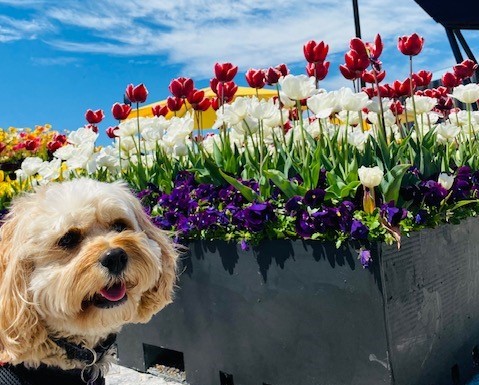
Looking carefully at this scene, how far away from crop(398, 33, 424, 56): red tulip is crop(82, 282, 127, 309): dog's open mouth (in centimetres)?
261

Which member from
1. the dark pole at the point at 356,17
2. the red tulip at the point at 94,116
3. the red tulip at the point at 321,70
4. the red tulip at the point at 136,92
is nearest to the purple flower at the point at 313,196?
the red tulip at the point at 321,70

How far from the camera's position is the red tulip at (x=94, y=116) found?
5547mm

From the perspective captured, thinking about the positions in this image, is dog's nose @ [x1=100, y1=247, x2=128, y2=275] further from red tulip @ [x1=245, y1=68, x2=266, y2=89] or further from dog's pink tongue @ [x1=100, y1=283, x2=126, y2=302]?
red tulip @ [x1=245, y1=68, x2=266, y2=89]

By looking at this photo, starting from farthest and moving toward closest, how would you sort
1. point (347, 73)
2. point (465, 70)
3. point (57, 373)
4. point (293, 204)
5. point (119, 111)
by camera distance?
point (119, 111), point (465, 70), point (347, 73), point (293, 204), point (57, 373)

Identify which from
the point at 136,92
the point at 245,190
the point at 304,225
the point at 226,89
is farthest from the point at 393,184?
the point at 136,92

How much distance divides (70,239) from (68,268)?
16cm

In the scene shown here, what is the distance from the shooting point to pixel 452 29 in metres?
15.9

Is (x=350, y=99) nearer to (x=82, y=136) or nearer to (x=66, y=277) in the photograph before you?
(x=66, y=277)

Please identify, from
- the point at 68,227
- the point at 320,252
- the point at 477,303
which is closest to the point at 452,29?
the point at 477,303

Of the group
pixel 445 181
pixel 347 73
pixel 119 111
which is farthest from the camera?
pixel 119 111

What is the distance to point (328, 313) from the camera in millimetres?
3018

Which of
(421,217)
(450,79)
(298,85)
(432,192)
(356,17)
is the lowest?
(421,217)

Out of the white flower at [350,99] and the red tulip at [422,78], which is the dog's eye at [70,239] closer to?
the white flower at [350,99]

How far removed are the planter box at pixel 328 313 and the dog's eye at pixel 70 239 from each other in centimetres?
119
